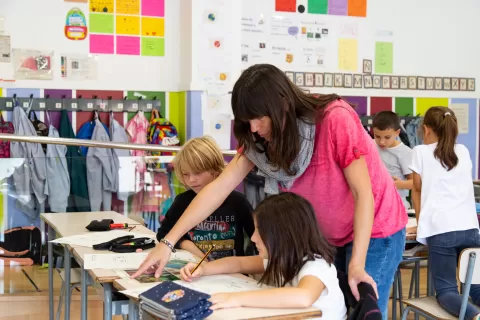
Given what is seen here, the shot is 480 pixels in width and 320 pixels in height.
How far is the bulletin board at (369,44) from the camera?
7199mm

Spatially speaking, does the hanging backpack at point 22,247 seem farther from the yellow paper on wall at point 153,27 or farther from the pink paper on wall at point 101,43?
the yellow paper on wall at point 153,27

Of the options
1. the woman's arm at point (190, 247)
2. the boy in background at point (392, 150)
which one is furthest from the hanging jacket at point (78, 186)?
the boy in background at point (392, 150)

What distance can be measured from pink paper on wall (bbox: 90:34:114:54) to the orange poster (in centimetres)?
263

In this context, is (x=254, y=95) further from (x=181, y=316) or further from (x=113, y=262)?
(x=113, y=262)

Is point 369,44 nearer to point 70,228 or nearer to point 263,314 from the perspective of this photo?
point 70,228

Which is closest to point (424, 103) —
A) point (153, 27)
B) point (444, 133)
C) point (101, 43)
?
point (153, 27)

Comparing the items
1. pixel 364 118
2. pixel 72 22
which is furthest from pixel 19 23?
pixel 364 118

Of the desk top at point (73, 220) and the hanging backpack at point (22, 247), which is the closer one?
the desk top at point (73, 220)

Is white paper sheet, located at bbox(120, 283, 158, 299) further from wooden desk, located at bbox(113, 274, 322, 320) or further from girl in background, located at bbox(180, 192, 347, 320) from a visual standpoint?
wooden desk, located at bbox(113, 274, 322, 320)

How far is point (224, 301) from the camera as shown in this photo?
1876 millimetres

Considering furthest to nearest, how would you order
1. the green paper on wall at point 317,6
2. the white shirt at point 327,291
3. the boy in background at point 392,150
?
the green paper on wall at point 317,6 < the boy in background at point 392,150 < the white shirt at point 327,291

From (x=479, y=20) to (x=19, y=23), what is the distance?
5102 millimetres

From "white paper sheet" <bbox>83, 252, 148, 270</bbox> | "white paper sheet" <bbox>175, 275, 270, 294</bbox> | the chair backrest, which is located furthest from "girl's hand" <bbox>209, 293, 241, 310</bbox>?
the chair backrest

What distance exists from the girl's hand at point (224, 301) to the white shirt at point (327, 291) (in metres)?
0.24
